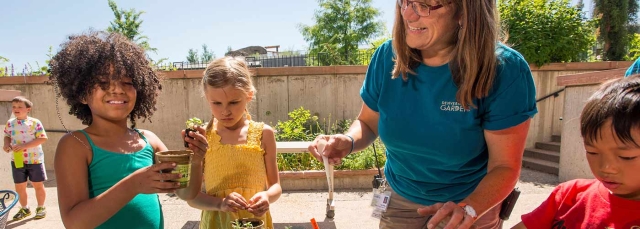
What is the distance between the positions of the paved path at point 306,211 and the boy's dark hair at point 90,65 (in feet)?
9.47

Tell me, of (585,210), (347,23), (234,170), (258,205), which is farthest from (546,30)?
(347,23)

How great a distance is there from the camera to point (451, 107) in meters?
1.45

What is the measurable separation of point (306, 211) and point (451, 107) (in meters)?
3.68

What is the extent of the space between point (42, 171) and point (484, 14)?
→ 19.1 ft

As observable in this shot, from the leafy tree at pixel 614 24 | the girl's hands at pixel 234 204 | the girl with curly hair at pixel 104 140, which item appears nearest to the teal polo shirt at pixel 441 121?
the girl's hands at pixel 234 204

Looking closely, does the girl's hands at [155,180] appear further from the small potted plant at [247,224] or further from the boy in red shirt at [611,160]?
the boy in red shirt at [611,160]

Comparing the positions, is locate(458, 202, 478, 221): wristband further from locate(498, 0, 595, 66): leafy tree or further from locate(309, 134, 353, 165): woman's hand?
locate(498, 0, 595, 66): leafy tree

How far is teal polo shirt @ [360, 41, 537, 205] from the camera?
1.35 meters

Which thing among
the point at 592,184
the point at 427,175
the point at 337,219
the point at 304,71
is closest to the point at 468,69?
the point at 427,175

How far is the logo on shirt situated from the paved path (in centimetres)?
309

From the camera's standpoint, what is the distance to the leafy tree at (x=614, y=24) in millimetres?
14664

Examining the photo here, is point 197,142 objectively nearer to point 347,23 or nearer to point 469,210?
point 469,210

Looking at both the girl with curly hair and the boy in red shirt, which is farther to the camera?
the girl with curly hair

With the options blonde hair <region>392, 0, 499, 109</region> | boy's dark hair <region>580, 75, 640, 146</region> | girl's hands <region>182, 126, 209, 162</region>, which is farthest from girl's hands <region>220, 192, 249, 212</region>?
boy's dark hair <region>580, 75, 640, 146</region>
